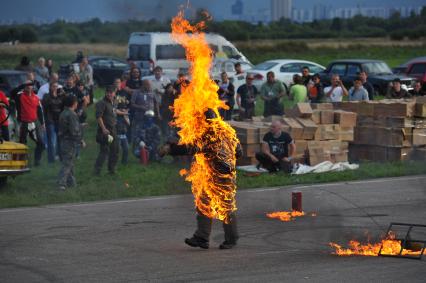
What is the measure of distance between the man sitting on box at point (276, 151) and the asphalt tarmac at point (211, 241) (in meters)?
1.61

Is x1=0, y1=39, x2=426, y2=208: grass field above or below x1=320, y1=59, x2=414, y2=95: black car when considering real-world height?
below

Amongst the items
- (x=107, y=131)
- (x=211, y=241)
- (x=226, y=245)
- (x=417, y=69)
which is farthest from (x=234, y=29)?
(x=226, y=245)

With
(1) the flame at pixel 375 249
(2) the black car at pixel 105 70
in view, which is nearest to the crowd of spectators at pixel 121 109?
(1) the flame at pixel 375 249

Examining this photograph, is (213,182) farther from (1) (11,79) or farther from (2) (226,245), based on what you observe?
(1) (11,79)

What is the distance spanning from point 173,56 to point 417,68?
9.50 m

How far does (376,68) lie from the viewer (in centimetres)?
3303

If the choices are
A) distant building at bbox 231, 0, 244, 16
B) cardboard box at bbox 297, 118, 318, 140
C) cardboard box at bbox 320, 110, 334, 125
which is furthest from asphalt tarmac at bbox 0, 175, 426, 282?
cardboard box at bbox 320, 110, 334, 125

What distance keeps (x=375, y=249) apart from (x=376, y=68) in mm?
22997

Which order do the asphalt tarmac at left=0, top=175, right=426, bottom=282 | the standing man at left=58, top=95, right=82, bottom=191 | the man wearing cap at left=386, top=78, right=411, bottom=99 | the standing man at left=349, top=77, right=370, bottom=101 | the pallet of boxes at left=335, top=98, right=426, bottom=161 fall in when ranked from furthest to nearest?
the man wearing cap at left=386, top=78, right=411, bottom=99 < the standing man at left=349, top=77, right=370, bottom=101 < the pallet of boxes at left=335, top=98, right=426, bottom=161 < the standing man at left=58, top=95, right=82, bottom=191 < the asphalt tarmac at left=0, top=175, right=426, bottom=282

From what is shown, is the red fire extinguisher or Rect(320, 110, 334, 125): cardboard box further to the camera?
Rect(320, 110, 334, 125): cardboard box

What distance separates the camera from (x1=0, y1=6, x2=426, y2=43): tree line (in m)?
16.2

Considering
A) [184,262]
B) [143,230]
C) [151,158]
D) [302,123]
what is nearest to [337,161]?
[302,123]

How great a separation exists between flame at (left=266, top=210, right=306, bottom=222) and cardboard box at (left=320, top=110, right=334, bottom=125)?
6288 mm

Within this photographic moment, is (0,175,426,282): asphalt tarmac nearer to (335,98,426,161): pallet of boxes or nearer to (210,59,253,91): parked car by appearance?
(335,98,426,161): pallet of boxes
